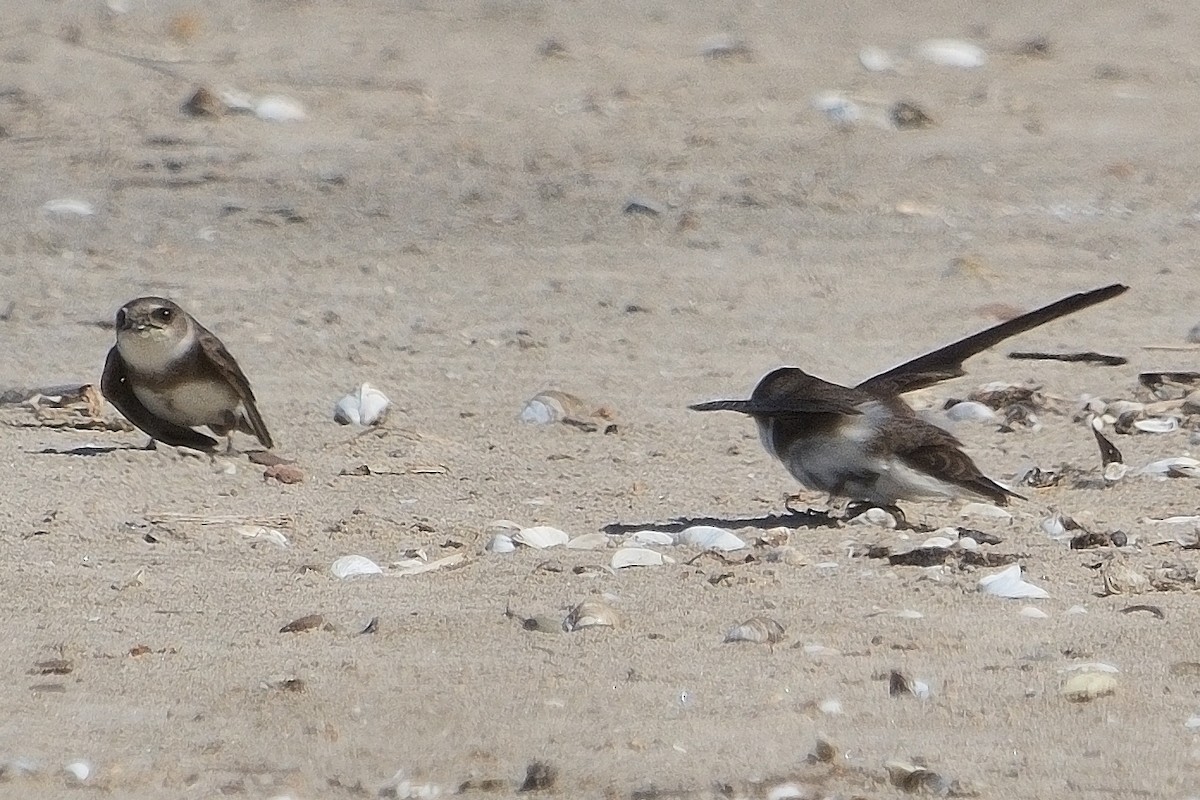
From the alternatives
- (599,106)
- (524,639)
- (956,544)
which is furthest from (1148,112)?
(524,639)

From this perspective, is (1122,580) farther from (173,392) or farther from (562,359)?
(562,359)

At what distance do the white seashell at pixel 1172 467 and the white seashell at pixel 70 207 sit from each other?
623 centimetres

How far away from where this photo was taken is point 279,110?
12.6 m

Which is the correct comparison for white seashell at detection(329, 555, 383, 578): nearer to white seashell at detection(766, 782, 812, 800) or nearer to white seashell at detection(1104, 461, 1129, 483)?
white seashell at detection(766, 782, 812, 800)

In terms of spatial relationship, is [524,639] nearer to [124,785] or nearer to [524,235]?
[124,785]

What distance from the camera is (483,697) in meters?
4.39

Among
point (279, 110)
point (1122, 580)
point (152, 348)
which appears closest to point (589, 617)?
point (1122, 580)

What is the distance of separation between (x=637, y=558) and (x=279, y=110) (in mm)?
7522

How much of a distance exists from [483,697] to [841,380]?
416 centimetres

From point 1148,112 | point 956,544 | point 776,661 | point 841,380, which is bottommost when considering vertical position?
point 1148,112

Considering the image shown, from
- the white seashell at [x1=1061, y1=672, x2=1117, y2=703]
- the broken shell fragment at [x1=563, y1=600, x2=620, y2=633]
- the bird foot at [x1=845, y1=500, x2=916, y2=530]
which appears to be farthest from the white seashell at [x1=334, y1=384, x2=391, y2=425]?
the white seashell at [x1=1061, y1=672, x2=1117, y2=703]

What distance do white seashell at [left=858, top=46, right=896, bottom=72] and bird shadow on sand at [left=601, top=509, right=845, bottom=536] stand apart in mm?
7679

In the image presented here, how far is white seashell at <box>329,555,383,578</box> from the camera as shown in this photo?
5.52 metres

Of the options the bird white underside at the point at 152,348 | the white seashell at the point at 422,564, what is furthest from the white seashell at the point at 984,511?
the bird white underside at the point at 152,348
